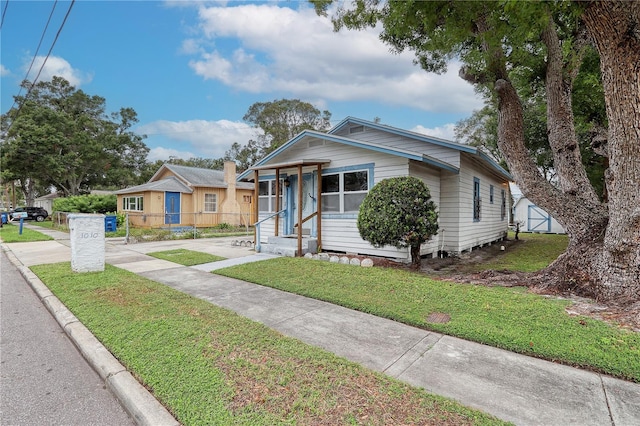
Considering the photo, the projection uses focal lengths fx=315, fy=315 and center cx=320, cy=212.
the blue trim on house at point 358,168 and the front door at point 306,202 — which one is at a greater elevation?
the blue trim on house at point 358,168

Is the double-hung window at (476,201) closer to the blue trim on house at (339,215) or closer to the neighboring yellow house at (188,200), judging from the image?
the blue trim on house at (339,215)

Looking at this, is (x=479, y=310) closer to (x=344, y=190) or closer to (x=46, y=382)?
(x=46, y=382)

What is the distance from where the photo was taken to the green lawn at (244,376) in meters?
2.16

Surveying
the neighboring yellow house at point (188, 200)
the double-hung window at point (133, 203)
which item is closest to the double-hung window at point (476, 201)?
the neighboring yellow house at point (188, 200)

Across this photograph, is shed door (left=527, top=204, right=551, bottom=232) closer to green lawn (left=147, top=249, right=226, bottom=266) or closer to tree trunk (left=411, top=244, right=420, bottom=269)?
tree trunk (left=411, top=244, right=420, bottom=269)

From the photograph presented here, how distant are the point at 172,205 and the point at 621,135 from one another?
21460mm

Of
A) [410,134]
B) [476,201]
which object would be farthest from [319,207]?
[476,201]

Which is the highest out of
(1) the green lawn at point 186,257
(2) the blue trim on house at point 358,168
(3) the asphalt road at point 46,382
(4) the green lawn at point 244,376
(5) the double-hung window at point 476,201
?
(2) the blue trim on house at point 358,168

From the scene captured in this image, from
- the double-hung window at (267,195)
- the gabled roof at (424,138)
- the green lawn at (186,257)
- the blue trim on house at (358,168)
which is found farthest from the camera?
the double-hung window at (267,195)

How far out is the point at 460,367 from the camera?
115 inches

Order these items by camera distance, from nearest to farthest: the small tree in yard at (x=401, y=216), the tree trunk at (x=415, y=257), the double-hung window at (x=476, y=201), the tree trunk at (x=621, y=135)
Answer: the tree trunk at (x=621, y=135)
the small tree in yard at (x=401, y=216)
the tree trunk at (x=415, y=257)
the double-hung window at (x=476, y=201)

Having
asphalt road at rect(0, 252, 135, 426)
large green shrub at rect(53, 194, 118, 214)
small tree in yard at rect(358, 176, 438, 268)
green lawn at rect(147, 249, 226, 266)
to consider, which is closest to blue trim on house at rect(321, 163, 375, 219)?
small tree in yard at rect(358, 176, 438, 268)

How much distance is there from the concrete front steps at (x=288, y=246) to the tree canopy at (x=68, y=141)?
26.3m

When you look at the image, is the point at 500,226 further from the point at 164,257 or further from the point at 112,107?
the point at 112,107
